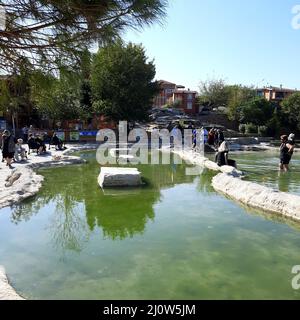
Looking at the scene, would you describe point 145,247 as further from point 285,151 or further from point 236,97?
point 236,97

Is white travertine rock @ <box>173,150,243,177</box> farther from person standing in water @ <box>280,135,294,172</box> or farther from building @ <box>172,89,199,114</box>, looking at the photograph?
building @ <box>172,89,199,114</box>

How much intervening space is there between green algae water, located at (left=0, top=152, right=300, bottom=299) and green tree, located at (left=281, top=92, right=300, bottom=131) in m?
33.4

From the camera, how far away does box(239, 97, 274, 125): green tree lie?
40.9 meters

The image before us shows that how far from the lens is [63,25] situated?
5.27 metres

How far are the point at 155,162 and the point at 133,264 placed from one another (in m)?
12.3

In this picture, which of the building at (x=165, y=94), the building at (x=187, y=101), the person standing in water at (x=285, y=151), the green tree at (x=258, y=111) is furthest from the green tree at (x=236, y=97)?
the person standing in water at (x=285, y=151)

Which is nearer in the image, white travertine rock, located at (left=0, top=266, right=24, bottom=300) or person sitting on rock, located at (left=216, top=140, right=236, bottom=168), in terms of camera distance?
white travertine rock, located at (left=0, top=266, right=24, bottom=300)

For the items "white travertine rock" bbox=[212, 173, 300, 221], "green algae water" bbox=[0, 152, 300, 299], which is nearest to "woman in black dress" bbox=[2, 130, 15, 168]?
"green algae water" bbox=[0, 152, 300, 299]

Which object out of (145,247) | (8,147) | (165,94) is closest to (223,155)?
(8,147)

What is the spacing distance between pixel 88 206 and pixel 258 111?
114 feet

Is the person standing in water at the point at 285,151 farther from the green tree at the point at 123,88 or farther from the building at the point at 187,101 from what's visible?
the building at the point at 187,101

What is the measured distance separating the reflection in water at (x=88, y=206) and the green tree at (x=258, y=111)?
96.1 feet

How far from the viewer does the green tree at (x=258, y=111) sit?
4088 centimetres

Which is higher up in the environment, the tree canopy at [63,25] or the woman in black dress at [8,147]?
the tree canopy at [63,25]
